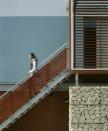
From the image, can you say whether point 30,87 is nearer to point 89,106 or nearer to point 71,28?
point 89,106

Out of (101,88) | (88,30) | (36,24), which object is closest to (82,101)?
(101,88)

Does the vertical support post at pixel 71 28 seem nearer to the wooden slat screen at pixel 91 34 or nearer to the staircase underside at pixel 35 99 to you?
the wooden slat screen at pixel 91 34

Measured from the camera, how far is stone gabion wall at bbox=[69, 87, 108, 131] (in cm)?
2550

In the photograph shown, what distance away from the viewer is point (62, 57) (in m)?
26.2

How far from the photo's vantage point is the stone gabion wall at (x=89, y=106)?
25.5m

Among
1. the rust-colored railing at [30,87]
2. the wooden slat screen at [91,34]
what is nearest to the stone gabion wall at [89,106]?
the wooden slat screen at [91,34]

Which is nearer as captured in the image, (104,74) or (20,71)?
(104,74)

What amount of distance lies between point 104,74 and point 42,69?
223 centimetres

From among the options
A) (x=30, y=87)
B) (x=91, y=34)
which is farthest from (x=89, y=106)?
(x=91, y=34)

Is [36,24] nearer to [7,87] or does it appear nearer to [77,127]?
[7,87]

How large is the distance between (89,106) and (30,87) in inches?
90.2

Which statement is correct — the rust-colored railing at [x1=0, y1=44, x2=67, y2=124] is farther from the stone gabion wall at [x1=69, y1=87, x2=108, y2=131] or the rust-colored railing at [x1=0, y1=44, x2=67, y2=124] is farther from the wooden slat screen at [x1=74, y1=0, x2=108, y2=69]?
the stone gabion wall at [x1=69, y1=87, x2=108, y2=131]

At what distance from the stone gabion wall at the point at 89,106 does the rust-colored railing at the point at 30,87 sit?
1.15 metres

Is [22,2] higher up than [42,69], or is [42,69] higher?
[22,2]
